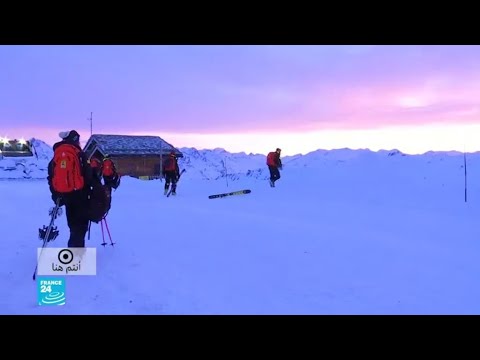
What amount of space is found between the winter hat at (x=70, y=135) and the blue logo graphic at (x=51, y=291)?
172 cm

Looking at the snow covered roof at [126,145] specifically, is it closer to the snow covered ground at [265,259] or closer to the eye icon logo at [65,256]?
the snow covered ground at [265,259]

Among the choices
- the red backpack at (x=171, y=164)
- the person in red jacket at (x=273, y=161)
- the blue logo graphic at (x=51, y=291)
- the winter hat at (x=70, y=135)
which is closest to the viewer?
the blue logo graphic at (x=51, y=291)

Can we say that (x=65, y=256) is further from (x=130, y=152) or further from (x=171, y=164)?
(x=130, y=152)

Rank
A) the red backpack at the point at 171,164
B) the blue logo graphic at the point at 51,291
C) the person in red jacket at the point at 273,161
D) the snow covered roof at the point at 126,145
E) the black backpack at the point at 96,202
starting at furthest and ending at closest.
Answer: the snow covered roof at the point at 126,145 < the person in red jacket at the point at 273,161 < the red backpack at the point at 171,164 < the black backpack at the point at 96,202 < the blue logo graphic at the point at 51,291

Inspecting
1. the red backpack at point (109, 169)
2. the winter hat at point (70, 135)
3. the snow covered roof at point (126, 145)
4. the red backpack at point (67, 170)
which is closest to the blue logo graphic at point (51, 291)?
the red backpack at point (67, 170)

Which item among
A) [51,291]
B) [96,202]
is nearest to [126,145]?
[96,202]

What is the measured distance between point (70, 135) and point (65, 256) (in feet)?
5.14

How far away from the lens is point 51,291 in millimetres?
3758

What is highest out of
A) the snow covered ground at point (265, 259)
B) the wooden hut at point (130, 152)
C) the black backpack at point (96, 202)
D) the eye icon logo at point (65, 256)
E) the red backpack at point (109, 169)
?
the wooden hut at point (130, 152)

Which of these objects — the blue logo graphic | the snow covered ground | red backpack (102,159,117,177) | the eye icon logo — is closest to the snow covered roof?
red backpack (102,159,117,177)

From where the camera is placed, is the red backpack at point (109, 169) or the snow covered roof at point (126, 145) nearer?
the red backpack at point (109, 169)

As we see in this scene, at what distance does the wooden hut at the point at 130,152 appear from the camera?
98.3 feet
